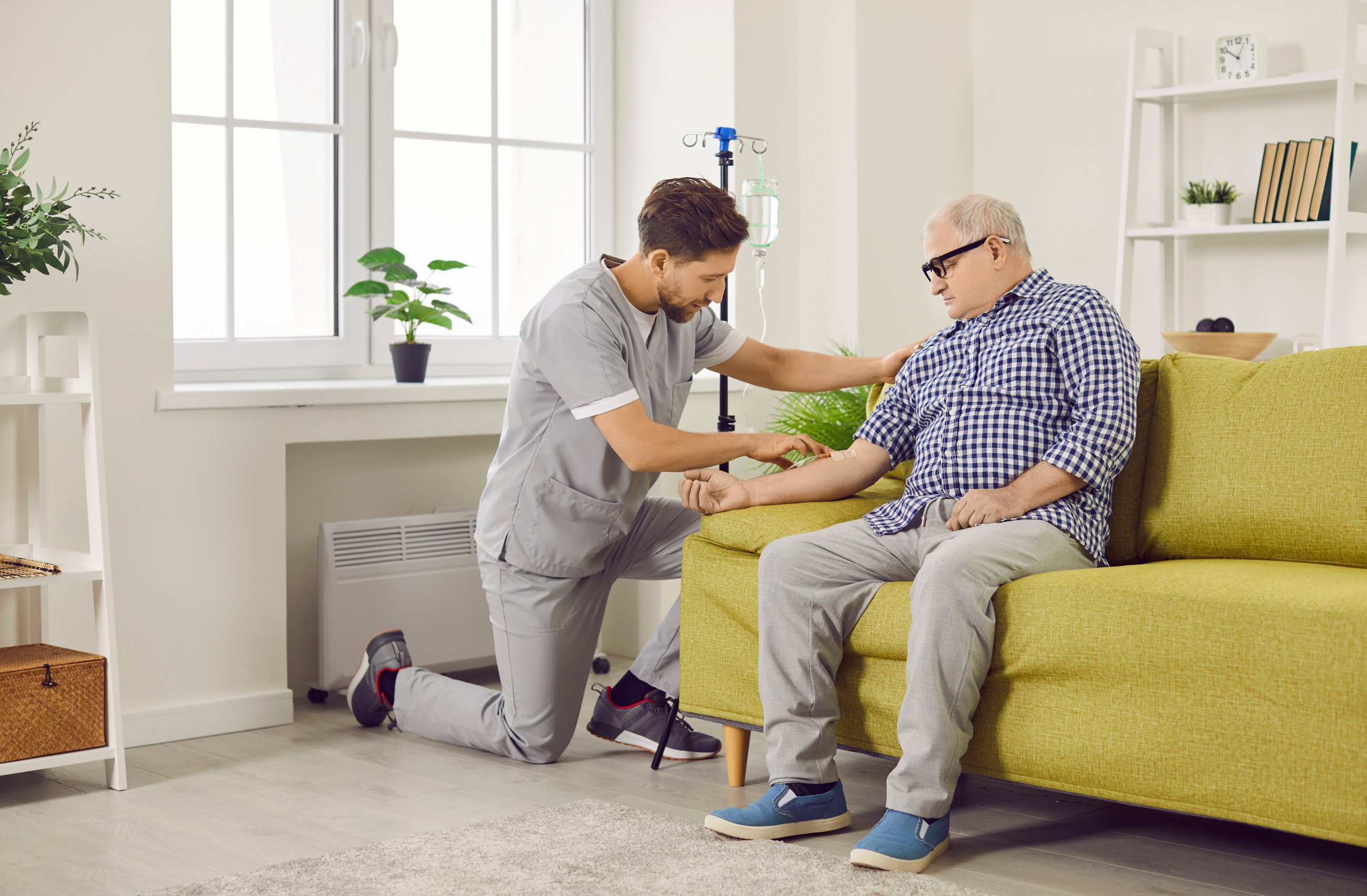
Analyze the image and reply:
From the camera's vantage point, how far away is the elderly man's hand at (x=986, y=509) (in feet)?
7.52

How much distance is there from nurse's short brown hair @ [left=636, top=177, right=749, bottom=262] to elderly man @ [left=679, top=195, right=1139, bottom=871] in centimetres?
36

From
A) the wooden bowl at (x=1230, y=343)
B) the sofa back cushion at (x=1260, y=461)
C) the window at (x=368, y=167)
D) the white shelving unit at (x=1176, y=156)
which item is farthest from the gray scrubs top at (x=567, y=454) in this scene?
the white shelving unit at (x=1176, y=156)

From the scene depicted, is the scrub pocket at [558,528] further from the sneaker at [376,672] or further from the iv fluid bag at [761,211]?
the iv fluid bag at [761,211]

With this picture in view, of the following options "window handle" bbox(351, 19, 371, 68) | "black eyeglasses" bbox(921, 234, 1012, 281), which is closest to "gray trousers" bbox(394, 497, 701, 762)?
"black eyeglasses" bbox(921, 234, 1012, 281)

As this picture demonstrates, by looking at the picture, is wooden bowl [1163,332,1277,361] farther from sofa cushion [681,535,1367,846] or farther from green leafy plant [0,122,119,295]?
green leafy plant [0,122,119,295]

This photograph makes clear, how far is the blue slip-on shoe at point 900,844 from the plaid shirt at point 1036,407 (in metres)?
0.51

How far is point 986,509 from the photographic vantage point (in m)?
2.29

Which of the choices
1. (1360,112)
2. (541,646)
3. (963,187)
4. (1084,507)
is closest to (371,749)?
(541,646)

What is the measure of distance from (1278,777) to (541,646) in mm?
1378

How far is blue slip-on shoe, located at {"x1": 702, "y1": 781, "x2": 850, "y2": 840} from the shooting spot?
2217 mm

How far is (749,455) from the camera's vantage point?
260 centimetres

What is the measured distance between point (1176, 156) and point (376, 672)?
2.59 metres

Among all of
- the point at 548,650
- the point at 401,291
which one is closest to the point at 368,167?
the point at 401,291

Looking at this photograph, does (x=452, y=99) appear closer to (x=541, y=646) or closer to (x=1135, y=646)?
(x=541, y=646)
